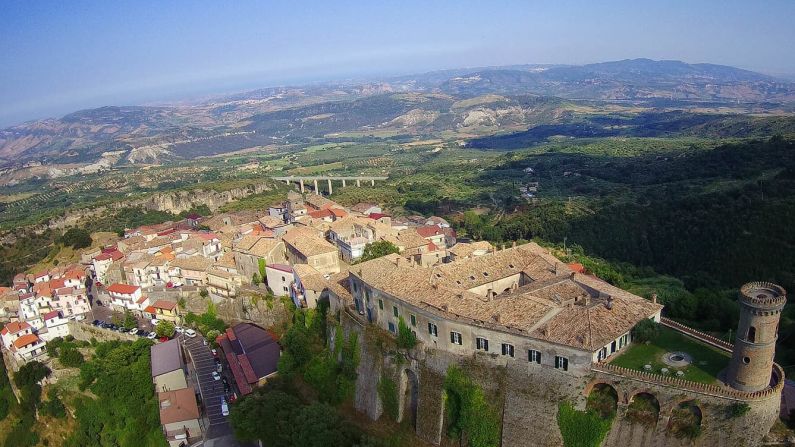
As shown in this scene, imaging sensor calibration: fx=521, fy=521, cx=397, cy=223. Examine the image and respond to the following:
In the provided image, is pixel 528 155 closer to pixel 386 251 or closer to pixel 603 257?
pixel 603 257

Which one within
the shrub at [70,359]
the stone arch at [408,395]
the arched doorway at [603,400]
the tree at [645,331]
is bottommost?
the shrub at [70,359]

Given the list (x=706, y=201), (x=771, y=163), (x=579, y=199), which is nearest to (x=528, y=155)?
(x=579, y=199)

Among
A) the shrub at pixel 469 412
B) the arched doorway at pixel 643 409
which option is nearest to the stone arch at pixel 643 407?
the arched doorway at pixel 643 409


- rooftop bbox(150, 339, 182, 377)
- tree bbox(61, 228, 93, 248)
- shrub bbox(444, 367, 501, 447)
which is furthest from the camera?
tree bbox(61, 228, 93, 248)

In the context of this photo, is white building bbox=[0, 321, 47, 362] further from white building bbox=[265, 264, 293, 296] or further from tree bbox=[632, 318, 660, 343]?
tree bbox=[632, 318, 660, 343]

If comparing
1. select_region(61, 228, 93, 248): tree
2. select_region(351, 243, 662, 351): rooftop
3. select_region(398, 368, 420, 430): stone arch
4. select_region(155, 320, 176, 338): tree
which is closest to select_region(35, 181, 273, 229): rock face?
select_region(61, 228, 93, 248): tree

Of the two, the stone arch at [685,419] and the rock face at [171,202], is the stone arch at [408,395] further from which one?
the rock face at [171,202]
